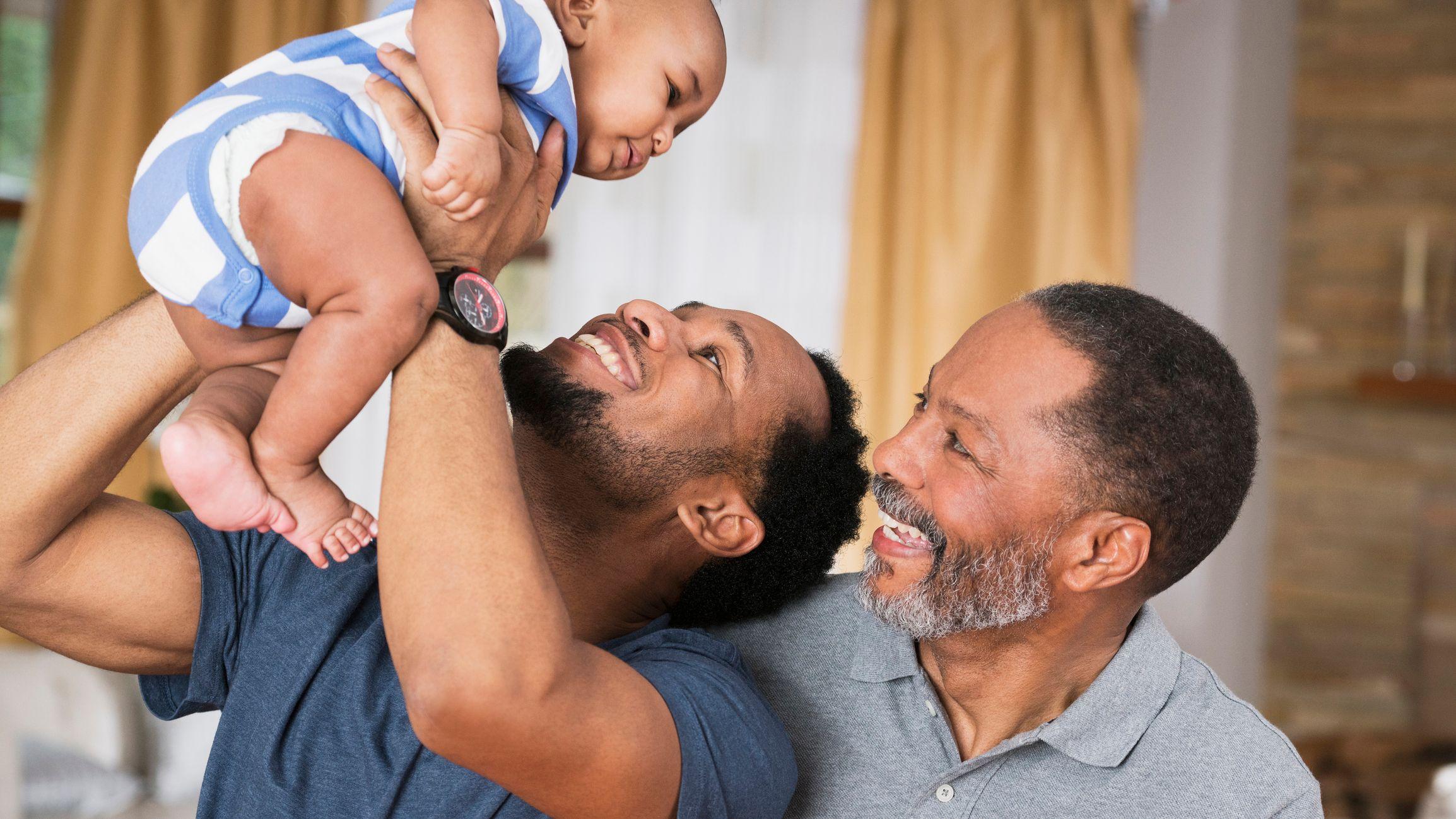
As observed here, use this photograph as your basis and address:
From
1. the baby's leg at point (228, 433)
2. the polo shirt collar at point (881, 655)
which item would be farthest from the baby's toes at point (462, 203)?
the polo shirt collar at point (881, 655)

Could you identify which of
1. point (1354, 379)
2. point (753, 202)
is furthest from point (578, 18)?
point (1354, 379)

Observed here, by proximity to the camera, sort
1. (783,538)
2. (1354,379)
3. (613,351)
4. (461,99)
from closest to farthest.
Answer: (461,99) < (613,351) < (783,538) < (1354,379)

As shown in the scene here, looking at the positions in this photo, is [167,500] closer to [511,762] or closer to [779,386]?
[779,386]

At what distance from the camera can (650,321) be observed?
4.83ft

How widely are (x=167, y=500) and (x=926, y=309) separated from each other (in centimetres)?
223

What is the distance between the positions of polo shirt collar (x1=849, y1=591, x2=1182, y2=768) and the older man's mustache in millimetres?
127

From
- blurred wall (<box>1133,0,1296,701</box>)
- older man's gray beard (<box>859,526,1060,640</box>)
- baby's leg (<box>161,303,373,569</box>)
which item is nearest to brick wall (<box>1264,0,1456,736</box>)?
blurred wall (<box>1133,0,1296,701</box>)

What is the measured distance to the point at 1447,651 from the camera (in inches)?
163

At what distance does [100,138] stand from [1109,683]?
3421 millimetres

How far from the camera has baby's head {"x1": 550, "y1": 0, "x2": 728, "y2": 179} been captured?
4.33 feet

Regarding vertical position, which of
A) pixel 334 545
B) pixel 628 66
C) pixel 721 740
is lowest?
pixel 721 740

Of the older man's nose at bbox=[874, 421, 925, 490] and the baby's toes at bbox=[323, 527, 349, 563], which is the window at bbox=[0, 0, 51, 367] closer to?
the baby's toes at bbox=[323, 527, 349, 563]

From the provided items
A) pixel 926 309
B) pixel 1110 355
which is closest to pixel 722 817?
pixel 1110 355

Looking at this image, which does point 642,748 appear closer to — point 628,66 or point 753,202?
point 628,66
